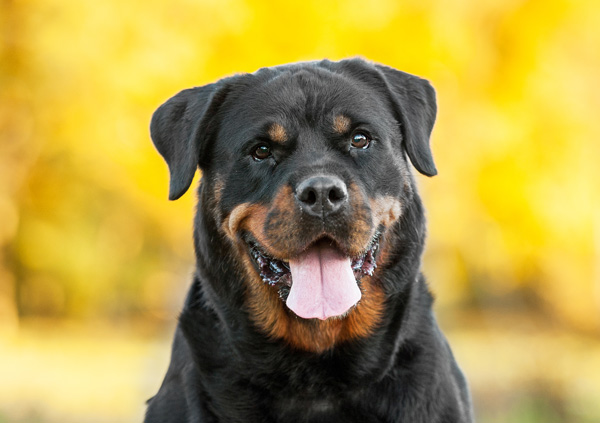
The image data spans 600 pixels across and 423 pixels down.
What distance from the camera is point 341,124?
12.0 feet

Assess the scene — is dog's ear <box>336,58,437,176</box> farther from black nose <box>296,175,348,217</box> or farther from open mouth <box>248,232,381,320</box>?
black nose <box>296,175,348,217</box>

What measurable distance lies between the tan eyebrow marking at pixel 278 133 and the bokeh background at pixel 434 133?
6.89 metres

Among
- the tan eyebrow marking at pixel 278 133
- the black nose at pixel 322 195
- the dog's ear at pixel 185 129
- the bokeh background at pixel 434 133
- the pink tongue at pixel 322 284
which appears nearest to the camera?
the black nose at pixel 322 195

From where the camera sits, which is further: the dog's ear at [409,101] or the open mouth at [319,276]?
the dog's ear at [409,101]

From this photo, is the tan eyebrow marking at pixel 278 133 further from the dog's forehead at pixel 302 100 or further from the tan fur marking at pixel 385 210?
the tan fur marking at pixel 385 210

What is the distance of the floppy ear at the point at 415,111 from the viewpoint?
3.85 metres

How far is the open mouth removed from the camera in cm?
341

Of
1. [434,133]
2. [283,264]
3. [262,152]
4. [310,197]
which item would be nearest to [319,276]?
[283,264]

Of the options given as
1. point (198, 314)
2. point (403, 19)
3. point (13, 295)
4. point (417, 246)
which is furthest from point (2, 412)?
point (13, 295)

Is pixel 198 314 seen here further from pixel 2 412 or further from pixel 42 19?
pixel 42 19

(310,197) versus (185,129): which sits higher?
(185,129)

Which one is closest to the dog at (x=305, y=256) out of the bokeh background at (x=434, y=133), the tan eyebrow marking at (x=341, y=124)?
the tan eyebrow marking at (x=341, y=124)

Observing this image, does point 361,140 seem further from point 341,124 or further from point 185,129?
point 185,129

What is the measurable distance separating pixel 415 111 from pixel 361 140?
414 mm
